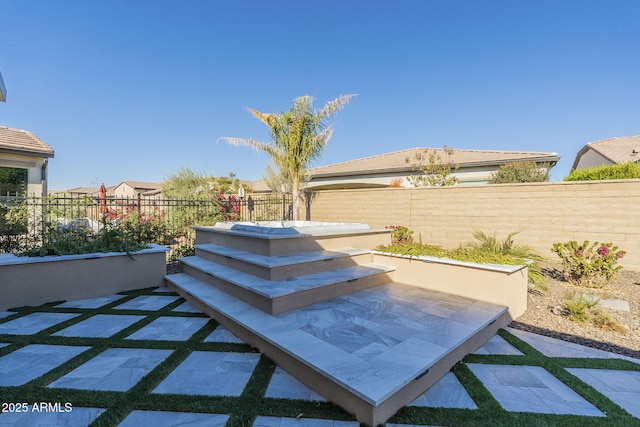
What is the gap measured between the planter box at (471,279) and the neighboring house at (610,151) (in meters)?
13.4

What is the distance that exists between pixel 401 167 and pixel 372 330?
516 inches

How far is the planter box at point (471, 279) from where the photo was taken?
4086 millimetres

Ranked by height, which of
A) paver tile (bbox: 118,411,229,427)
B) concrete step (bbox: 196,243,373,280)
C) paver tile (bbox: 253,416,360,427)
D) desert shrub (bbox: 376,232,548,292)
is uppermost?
desert shrub (bbox: 376,232,548,292)

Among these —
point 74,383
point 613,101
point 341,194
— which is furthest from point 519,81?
point 74,383

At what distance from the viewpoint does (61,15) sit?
703cm

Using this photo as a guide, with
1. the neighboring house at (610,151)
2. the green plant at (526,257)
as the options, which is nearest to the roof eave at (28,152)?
the green plant at (526,257)

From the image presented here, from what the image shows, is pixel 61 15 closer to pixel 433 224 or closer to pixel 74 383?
→ pixel 74 383

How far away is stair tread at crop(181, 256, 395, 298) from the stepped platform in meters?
0.02

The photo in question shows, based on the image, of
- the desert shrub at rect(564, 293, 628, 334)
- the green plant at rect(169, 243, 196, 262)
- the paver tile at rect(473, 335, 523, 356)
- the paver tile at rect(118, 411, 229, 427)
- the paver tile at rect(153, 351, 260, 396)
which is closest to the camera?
the paver tile at rect(118, 411, 229, 427)

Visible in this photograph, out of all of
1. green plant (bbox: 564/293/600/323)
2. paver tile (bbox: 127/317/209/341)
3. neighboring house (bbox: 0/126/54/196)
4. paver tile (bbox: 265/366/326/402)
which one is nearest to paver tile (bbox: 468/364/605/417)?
paver tile (bbox: 265/366/326/402)

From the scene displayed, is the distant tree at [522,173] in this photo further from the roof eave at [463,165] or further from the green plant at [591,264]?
the green plant at [591,264]

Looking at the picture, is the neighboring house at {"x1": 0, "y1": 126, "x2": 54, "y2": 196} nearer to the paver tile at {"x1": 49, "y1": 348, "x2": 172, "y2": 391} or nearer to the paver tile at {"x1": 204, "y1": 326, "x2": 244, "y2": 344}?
the paver tile at {"x1": 49, "y1": 348, "x2": 172, "y2": 391}

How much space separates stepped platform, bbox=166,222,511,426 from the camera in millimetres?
2324

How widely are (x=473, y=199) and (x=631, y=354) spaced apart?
5305 millimetres
